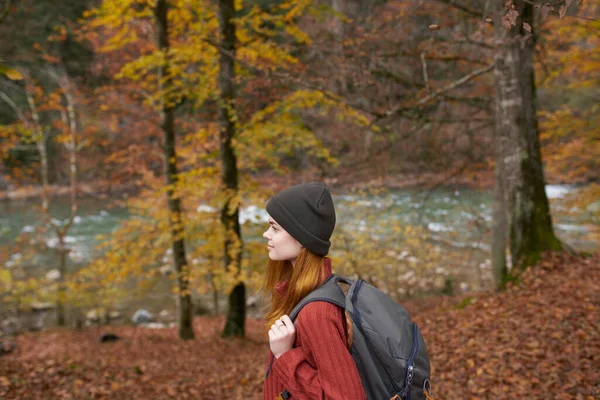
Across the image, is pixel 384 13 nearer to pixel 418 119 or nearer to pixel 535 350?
pixel 418 119

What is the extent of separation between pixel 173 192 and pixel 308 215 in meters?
9.01

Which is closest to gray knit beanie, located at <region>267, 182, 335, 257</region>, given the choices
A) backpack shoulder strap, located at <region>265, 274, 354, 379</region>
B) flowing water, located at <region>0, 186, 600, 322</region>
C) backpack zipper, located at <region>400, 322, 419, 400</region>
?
backpack shoulder strap, located at <region>265, 274, 354, 379</region>

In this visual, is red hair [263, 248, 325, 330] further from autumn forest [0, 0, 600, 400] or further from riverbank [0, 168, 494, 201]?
riverbank [0, 168, 494, 201]

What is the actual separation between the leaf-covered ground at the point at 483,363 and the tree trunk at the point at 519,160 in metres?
0.45

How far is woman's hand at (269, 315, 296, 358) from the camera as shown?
183cm

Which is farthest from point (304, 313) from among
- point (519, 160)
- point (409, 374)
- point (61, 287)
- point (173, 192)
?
point (61, 287)

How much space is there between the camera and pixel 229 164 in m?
9.33

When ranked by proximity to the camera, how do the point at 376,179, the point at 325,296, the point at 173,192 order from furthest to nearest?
the point at 376,179 < the point at 173,192 < the point at 325,296

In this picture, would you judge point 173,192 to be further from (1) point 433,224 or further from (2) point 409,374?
(1) point 433,224

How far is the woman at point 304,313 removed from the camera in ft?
5.54

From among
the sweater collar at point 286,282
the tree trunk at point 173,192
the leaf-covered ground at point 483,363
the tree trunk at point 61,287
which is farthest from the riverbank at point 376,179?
the sweater collar at point 286,282

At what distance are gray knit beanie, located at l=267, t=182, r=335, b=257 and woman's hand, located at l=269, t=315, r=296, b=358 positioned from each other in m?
0.34

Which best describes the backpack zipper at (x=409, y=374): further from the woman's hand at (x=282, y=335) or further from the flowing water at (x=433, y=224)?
the flowing water at (x=433, y=224)

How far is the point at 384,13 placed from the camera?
998cm
